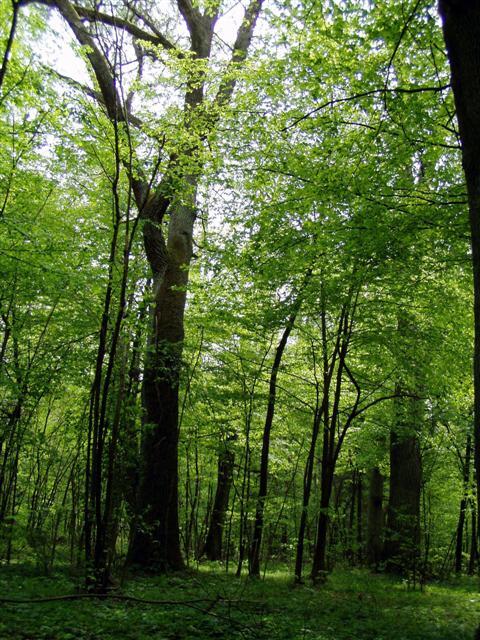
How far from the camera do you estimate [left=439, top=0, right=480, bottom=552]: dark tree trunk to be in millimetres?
A: 3246

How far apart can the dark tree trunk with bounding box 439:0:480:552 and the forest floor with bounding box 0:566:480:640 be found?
108 inches

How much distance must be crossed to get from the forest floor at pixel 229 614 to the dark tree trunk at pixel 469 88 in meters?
2.75

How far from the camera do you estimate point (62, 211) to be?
1166cm

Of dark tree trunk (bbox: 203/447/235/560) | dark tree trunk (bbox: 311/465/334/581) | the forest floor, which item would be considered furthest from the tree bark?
dark tree trunk (bbox: 203/447/235/560)

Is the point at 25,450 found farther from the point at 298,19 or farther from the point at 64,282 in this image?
the point at 298,19

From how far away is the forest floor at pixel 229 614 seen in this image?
4.20m

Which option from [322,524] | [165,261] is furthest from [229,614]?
[165,261]

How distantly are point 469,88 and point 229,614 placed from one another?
5152 millimetres

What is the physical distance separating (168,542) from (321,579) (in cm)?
278

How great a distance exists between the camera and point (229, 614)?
4938 mm

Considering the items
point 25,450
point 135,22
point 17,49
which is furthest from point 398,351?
point 135,22

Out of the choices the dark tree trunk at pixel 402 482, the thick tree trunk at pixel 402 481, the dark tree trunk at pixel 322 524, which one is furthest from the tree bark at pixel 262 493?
the thick tree trunk at pixel 402 481

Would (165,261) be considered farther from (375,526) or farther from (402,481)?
(375,526)

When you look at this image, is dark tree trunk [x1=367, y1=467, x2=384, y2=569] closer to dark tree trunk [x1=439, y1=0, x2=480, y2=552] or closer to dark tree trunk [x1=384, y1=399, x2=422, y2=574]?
dark tree trunk [x1=384, y1=399, x2=422, y2=574]
